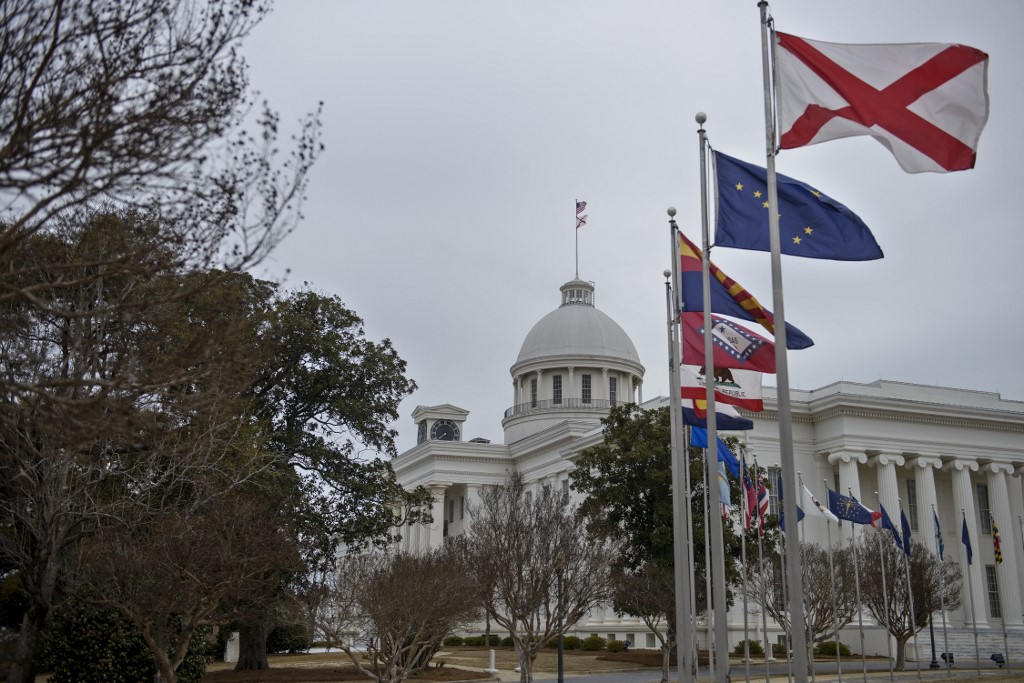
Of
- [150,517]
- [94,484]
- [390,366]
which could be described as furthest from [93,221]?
[390,366]

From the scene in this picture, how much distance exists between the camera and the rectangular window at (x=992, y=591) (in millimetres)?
56469

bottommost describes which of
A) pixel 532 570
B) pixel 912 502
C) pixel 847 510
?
pixel 532 570

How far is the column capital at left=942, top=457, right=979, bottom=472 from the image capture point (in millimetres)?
56688

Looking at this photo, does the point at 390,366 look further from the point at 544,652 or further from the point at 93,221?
the point at 93,221

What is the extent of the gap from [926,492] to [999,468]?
5089mm

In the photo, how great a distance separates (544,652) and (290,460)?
19570 mm

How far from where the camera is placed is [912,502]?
58.1m

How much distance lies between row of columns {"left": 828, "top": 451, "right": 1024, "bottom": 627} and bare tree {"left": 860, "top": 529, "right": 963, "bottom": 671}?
1010 cm

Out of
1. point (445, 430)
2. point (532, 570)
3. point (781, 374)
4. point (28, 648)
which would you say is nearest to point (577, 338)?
point (445, 430)

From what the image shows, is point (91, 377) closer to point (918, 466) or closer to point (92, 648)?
point (92, 648)

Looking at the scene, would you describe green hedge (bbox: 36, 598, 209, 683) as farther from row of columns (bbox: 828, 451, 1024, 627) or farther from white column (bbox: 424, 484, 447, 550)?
white column (bbox: 424, 484, 447, 550)

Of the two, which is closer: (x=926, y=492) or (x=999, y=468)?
(x=926, y=492)

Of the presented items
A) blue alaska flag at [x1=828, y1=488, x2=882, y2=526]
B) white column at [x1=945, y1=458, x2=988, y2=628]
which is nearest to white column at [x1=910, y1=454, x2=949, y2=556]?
white column at [x1=945, y1=458, x2=988, y2=628]

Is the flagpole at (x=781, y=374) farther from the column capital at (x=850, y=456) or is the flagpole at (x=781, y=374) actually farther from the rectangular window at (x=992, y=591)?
the rectangular window at (x=992, y=591)
